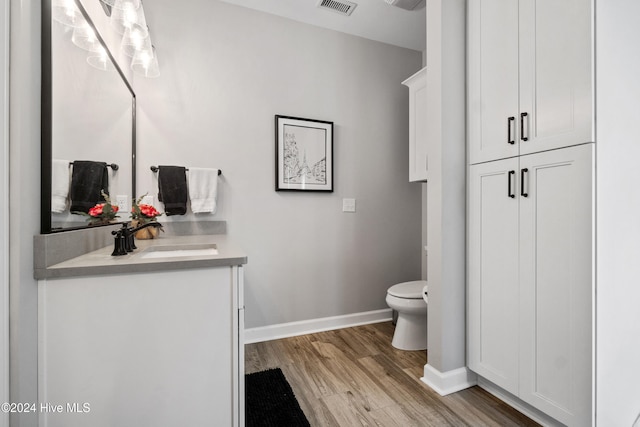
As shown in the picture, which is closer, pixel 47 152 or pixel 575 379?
pixel 47 152

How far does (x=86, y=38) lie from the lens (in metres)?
1.33

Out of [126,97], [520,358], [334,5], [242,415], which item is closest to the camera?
[242,415]

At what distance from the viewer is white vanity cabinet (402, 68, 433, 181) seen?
2367 mm

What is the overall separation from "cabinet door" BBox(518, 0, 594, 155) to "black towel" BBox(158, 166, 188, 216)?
81.5 inches

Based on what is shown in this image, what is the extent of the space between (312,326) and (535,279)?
1.71 meters

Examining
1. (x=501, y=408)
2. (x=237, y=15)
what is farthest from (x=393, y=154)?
(x=501, y=408)

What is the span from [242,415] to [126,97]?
6.25 feet

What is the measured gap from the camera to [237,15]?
2.33 metres

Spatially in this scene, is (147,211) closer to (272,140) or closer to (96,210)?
(96,210)

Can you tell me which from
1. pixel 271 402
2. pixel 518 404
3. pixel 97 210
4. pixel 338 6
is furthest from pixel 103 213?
pixel 518 404

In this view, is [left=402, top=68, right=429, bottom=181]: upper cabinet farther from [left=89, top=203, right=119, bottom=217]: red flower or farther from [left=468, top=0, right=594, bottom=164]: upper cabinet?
[left=89, top=203, right=119, bottom=217]: red flower

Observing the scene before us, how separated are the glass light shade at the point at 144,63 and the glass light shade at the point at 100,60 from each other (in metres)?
0.22
